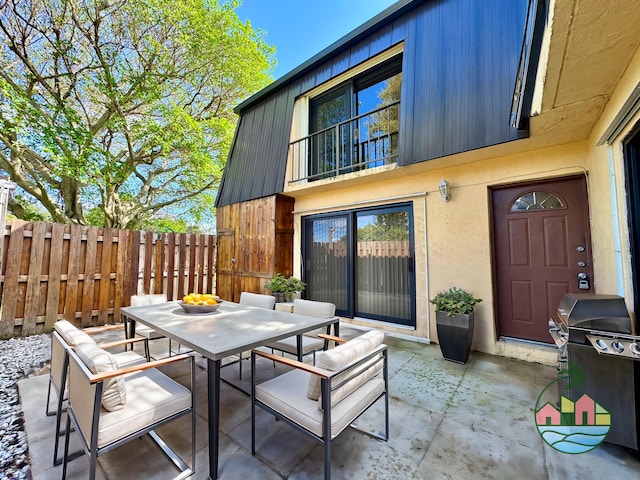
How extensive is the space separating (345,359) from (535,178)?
10.9ft

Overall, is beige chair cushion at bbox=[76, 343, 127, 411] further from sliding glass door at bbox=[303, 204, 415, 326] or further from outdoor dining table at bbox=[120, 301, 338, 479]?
sliding glass door at bbox=[303, 204, 415, 326]

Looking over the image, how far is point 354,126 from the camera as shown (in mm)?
4848

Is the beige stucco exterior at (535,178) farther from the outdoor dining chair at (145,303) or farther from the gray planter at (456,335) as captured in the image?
the outdoor dining chair at (145,303)

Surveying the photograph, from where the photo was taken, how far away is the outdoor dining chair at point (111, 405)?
1.25 metres

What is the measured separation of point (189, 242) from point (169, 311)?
3641 millimetres

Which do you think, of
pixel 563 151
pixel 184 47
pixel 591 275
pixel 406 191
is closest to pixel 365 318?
pixel 406 191

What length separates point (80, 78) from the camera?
626cm

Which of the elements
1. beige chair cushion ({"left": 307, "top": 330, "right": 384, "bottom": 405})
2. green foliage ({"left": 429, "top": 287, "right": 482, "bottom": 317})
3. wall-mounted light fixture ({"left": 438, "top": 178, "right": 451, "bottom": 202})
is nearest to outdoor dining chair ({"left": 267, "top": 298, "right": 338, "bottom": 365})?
beige chair cushion ({"left": 307, "top": 330, "right": 384, "bottom": 405})

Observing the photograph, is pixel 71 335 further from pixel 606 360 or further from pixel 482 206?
pixel 482 206

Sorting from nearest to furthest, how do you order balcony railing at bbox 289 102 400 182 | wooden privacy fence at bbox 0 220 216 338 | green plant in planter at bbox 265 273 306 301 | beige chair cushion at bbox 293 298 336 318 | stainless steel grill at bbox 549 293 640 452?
stainless steel grill at bbox 549 293 640 452 → beige chair cushion at bbox 293 298 336 318 → wooden privacy fence at bbox 0 220 216 338 → balcony railing at bbox 289 102 400 182 → green plant in planter at bbox 265 273 306 301

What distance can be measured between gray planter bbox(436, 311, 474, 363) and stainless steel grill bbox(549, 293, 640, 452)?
1.08 m

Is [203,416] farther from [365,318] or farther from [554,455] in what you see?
[365,318]

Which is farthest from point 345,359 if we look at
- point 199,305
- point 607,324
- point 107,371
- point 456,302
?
point 456,302

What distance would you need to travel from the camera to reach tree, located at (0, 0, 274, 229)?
18.1ft
